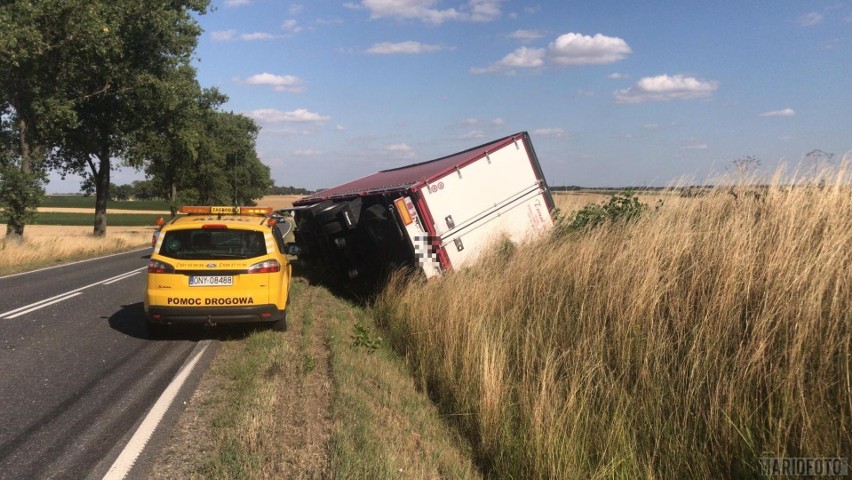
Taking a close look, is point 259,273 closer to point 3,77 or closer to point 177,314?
point 177,314

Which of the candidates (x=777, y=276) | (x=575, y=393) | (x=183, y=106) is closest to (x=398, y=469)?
(x=575, y=393)

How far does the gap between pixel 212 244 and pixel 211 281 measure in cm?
61

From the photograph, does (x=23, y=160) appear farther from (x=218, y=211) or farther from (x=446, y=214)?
(x=446, y=214)

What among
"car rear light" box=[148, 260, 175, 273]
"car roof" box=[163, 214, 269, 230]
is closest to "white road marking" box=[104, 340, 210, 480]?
"car rear light" box=[148, 260, 175, 273]

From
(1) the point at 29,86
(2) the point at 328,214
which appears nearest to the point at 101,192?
(1) the point at 29,86

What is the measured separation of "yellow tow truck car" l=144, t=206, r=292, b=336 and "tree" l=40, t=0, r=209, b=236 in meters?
18.4

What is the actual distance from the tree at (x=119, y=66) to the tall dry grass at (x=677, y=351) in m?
22.5

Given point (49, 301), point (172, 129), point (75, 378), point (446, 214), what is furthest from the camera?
point (172, 129)

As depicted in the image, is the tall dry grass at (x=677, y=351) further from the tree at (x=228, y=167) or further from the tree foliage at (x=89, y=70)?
the tree at (x=228, y=167)

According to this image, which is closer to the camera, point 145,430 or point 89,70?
point 145,430

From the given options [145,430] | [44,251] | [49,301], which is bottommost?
[145,430]

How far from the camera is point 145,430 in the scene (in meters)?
4.31

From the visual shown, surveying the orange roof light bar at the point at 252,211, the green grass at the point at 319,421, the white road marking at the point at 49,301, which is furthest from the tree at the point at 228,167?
the green grass at the point at 319,421

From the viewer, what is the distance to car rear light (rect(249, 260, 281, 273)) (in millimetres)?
7283
